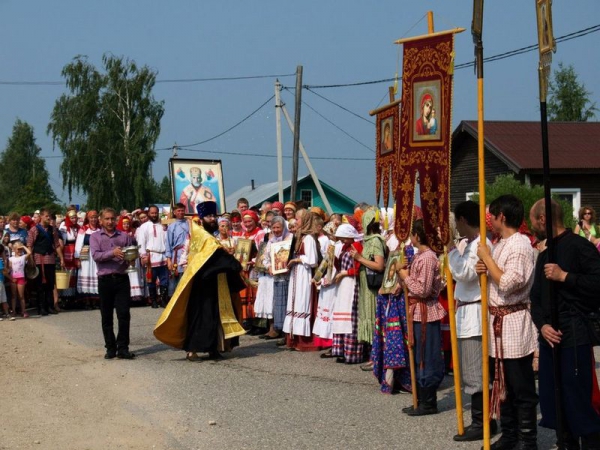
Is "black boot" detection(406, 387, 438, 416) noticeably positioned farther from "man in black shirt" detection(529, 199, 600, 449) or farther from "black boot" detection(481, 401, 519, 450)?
"man in black shirt" detection(529, 199, 600, 449)

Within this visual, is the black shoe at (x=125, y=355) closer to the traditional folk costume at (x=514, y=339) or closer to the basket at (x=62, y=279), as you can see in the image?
the traditional folk costume at (x=514, y=339)

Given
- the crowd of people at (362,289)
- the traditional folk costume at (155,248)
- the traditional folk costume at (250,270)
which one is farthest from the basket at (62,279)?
the traditional folk costume at (250,270)

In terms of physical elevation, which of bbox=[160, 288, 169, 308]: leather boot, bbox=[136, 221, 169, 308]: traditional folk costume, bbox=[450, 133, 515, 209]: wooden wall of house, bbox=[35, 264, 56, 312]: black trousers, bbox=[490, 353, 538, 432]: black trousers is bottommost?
bbox=[490, 353, 538, 432]: black trousers

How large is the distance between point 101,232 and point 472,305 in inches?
241

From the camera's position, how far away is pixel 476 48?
6.87 meters

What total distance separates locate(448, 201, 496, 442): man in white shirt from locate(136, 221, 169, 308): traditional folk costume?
1238 centimetres

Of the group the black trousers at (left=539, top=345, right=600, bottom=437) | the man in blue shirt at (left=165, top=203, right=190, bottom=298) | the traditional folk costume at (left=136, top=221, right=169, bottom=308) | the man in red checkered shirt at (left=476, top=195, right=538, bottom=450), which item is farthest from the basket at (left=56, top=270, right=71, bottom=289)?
the black trousers at (left=539, top=345, right=600, bottom=437)

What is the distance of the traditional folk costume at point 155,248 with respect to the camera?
1925 cm

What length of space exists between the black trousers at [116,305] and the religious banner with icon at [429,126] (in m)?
5.24

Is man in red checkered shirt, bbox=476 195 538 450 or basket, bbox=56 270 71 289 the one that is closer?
man in red checkered shirt, bbox=476 195 538 450

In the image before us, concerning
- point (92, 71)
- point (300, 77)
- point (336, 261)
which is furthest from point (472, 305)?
point (92, 71)

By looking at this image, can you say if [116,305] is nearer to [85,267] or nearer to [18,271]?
[18,271]

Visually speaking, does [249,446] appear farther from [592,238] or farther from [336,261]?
[592,238]

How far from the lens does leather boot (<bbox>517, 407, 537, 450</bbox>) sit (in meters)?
6.61
